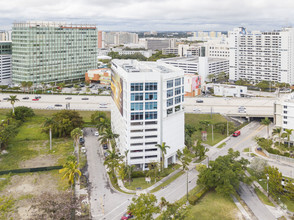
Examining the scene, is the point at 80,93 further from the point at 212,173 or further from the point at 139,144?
the point at 212,173

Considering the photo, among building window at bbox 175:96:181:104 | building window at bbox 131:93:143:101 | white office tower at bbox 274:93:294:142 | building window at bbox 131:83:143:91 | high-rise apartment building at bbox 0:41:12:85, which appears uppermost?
high-rise apartment building at bbox 0:41:12:85

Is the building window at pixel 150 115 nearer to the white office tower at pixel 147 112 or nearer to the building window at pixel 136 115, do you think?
the white office tower at pixel 147 112

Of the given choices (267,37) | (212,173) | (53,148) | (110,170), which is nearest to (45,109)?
(53,148)

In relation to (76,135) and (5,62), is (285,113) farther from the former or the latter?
(5,62)

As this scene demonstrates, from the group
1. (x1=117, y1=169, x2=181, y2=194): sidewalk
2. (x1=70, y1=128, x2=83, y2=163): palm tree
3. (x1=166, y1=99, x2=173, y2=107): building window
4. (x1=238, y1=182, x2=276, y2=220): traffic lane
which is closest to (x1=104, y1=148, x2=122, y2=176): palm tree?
(x1=117, y1=169, x2=181, y2=194): sidewalk

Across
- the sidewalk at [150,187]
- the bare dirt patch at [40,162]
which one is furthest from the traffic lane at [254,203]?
the bare dirt patch at [40,162]

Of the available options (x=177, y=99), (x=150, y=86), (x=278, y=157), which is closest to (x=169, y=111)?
(x=177, y=99)

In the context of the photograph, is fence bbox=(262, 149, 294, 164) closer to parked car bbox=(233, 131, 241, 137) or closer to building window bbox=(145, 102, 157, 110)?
parked car bbox=(233, 131, 241, 137)
